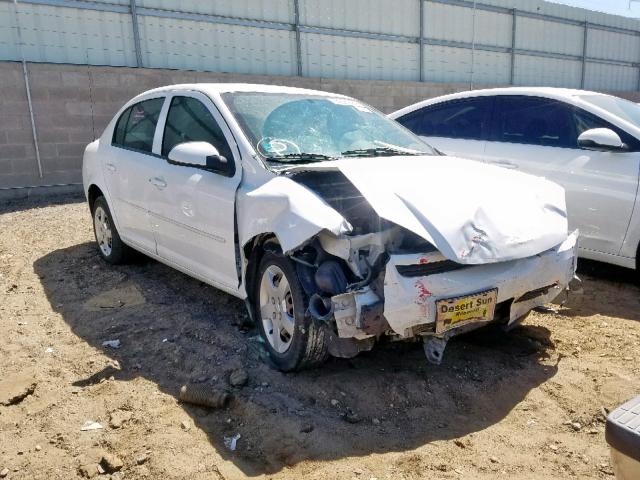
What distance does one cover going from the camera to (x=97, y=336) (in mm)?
4055

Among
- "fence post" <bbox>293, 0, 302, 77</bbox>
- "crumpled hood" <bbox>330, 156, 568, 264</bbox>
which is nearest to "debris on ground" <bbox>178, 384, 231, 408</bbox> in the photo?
"crumpled hood" <bbox>330, 156, 568, 264</bbox>

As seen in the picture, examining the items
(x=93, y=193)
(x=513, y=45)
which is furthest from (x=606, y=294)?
(x=513, y=45)

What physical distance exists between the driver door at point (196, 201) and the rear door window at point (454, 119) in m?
2.95

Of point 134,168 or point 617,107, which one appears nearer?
point 134,168

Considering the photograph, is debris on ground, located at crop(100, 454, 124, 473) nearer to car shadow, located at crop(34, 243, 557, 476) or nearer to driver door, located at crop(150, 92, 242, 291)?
car shadow, located at crop(34, 243, 557, 476)

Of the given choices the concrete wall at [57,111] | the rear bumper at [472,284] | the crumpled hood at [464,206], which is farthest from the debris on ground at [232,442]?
the concrete wall at [57,111]

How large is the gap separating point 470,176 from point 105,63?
29.4 ft

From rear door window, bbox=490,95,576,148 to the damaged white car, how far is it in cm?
162

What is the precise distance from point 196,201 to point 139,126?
149 centimetres

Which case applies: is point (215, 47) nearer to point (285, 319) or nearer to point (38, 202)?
point (38, 202)

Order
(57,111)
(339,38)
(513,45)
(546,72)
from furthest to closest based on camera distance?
(546,72)
(513,45)
(339,38)
(57,111)

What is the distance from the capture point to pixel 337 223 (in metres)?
2.92

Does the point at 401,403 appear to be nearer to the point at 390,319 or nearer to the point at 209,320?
the point at 390,319

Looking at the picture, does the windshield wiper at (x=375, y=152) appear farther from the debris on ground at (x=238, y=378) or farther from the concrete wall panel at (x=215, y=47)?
the concrete wall panel at (x=215, y=47)
